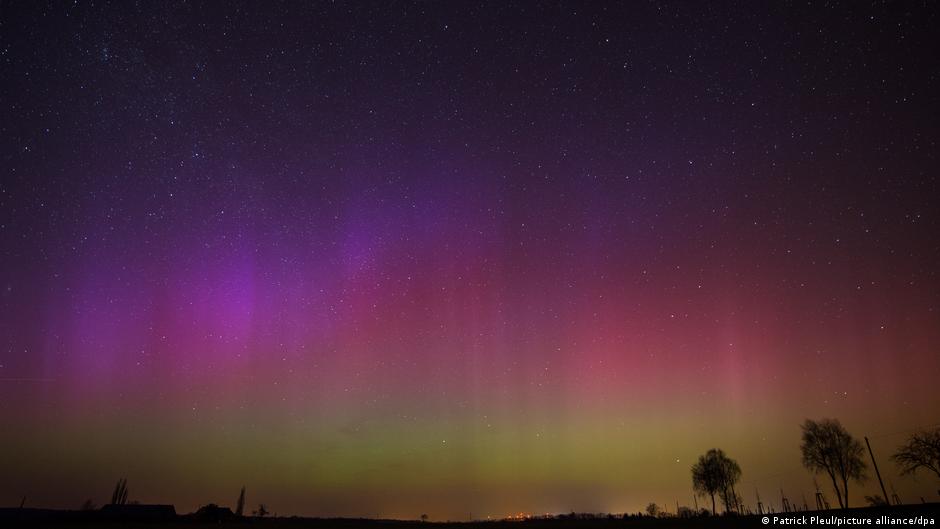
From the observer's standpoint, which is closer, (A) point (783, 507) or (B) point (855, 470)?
(B) point (855, 470)

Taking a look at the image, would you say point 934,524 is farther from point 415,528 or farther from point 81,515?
point 81,515

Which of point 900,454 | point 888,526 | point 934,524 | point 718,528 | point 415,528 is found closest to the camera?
point 934,524

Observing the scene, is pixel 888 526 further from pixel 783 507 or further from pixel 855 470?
pixel 783 507

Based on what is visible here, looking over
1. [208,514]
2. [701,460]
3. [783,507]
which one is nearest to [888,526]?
[701,460]

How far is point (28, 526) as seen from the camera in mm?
65375

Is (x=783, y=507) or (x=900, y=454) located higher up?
(x=900, y=454)

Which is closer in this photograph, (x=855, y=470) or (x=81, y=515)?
(x=855, y=470)

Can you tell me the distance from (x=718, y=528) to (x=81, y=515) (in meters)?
99.3

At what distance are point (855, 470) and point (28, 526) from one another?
110699 millimetres

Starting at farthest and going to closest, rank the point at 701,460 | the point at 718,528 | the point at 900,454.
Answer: the point at 701,460, the point at 900,454, the point at 718,528

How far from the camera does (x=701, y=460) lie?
102 m

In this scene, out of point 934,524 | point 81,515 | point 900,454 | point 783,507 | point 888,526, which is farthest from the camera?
point 783,507

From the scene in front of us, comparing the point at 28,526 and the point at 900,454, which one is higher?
the point at 900,454

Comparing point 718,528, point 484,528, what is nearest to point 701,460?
point 484,528
